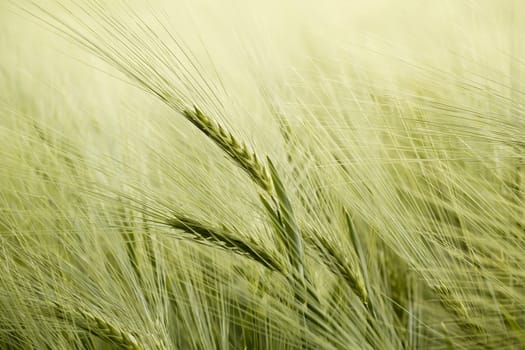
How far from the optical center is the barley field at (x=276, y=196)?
564 millimetres

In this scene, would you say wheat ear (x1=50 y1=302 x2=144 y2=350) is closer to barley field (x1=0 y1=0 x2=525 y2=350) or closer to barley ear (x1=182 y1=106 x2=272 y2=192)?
barley field (x1=0 y1=0 x2=525 y2=350)

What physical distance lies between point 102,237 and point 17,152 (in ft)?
0.43

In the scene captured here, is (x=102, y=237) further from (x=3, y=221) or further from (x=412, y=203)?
(x=412, y=203)

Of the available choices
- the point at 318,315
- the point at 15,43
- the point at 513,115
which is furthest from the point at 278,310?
the point at 15,43

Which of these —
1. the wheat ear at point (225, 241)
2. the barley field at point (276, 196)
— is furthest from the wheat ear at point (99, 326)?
the wheat ear at point (225, 241)

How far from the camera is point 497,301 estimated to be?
23.3 inches

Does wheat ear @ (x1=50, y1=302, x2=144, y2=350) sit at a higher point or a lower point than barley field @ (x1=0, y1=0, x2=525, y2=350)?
lower

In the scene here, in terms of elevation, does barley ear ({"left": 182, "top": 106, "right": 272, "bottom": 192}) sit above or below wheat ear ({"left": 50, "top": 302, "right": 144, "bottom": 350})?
above

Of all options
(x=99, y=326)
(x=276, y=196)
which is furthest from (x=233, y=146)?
(x=99, y=326)

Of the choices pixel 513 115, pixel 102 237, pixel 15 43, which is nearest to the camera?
pixel 513 115

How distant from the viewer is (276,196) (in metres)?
0.56

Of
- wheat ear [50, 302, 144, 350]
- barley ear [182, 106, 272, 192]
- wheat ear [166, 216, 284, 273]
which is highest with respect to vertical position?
barley ear [182, 106, 272, 192]

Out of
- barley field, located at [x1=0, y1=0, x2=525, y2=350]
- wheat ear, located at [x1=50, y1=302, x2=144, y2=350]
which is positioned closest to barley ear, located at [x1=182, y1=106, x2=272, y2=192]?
barley field, located at [x1=0, y1=0, x2=525, y2=350]

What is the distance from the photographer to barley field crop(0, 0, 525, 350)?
0.56 metres
